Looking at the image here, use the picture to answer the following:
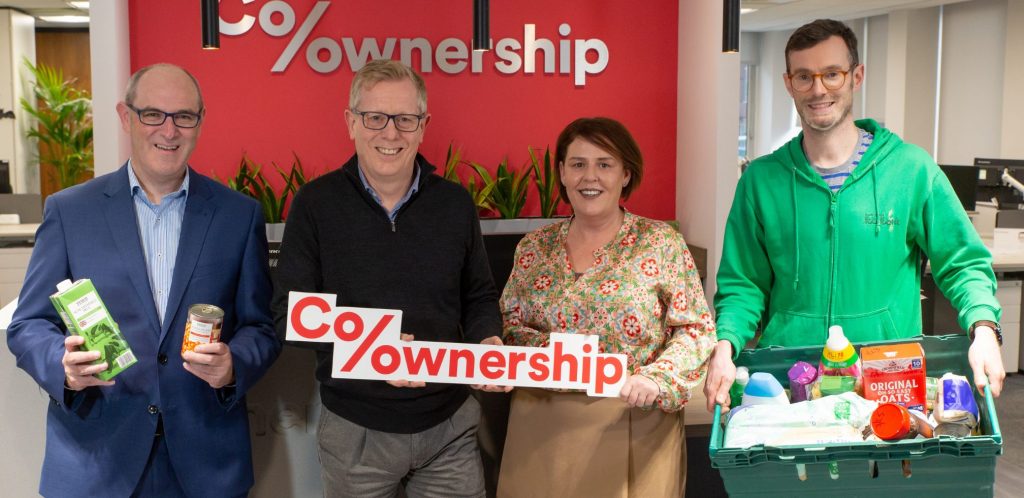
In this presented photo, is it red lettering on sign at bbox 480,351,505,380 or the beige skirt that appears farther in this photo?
the beige skirt

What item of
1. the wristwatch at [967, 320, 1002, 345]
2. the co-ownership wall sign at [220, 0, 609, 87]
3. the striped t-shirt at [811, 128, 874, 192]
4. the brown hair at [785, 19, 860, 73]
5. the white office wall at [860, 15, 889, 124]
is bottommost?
the wristwatch at [967, 320, 1002, 345]

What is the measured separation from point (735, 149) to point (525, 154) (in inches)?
49.6

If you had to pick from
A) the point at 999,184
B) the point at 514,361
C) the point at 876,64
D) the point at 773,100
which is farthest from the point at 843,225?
the point at 773,100

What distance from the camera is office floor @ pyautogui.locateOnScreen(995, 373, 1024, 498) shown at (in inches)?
176

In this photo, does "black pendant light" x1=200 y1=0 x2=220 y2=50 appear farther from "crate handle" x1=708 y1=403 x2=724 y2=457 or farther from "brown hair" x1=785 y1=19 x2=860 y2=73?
"crate handle" x1=708 y1=403 x2=724 y2=457

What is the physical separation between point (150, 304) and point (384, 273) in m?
0.52

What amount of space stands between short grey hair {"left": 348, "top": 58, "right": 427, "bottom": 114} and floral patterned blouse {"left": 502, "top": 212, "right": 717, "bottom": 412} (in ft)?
1.73

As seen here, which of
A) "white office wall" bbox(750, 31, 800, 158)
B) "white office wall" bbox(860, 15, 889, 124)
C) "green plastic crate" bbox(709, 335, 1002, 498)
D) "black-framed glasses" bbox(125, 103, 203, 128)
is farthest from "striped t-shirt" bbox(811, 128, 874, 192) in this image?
"white office wall" bbox(750, 31, 800, 158)

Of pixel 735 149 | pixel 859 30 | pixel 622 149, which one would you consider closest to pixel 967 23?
pixel 859 30

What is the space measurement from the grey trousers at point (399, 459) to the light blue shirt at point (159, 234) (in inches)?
18.9

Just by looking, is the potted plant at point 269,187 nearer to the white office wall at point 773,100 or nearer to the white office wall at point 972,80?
the white office wall at point 972,80

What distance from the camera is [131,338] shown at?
2100 mm

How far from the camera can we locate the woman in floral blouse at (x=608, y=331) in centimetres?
225

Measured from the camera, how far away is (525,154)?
5.84 meters
